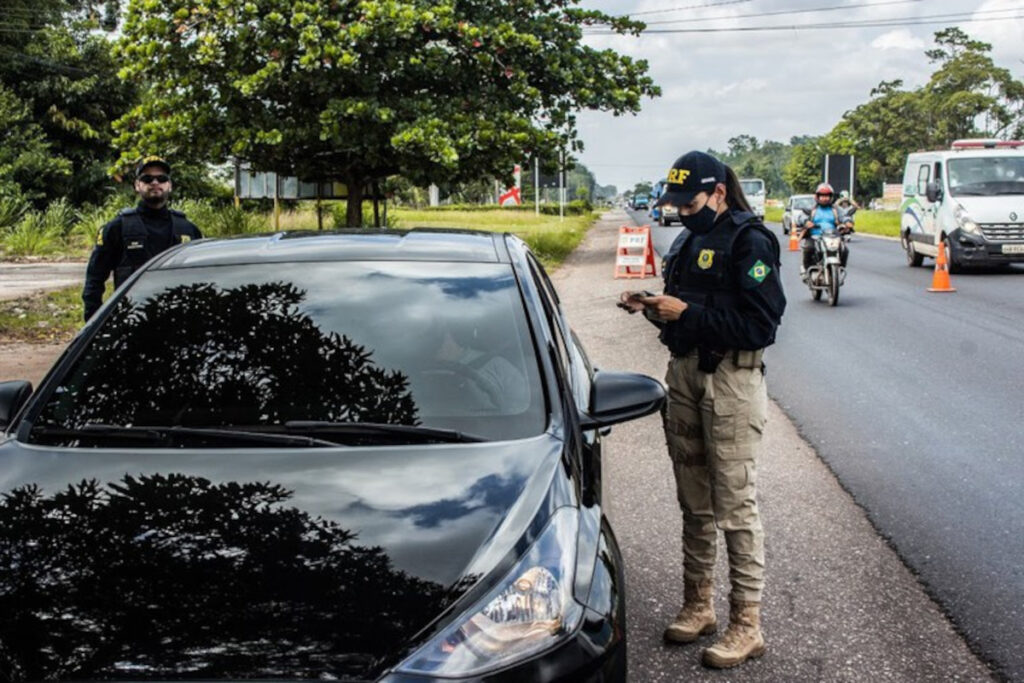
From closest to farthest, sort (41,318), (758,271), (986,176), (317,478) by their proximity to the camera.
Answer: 1. (317,478)
2. (758,271)
3. (41,318)
4. (986,176)

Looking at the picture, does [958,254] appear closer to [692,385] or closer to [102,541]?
[692,385]

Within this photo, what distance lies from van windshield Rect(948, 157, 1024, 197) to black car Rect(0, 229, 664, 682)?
18960 millimetres

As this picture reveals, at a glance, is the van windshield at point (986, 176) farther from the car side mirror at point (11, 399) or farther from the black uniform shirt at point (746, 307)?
the car side mirror at point (11, 399)

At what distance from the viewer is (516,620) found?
98.1 inches

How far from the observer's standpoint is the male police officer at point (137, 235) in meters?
6.37

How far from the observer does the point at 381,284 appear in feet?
12.3

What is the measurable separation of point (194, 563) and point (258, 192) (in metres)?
26.0

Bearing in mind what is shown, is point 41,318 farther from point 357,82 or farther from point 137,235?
point 357,82

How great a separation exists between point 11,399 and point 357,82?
67.6ft

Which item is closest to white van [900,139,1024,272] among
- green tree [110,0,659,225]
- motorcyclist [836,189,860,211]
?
motorcyclist [836,189,860,211]

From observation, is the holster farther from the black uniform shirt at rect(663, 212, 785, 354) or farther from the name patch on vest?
the name patch on vest

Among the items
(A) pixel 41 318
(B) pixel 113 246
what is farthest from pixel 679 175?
(A) pixel 41 318

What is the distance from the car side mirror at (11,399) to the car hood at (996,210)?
1954 cm

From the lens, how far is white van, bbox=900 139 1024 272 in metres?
20.5
